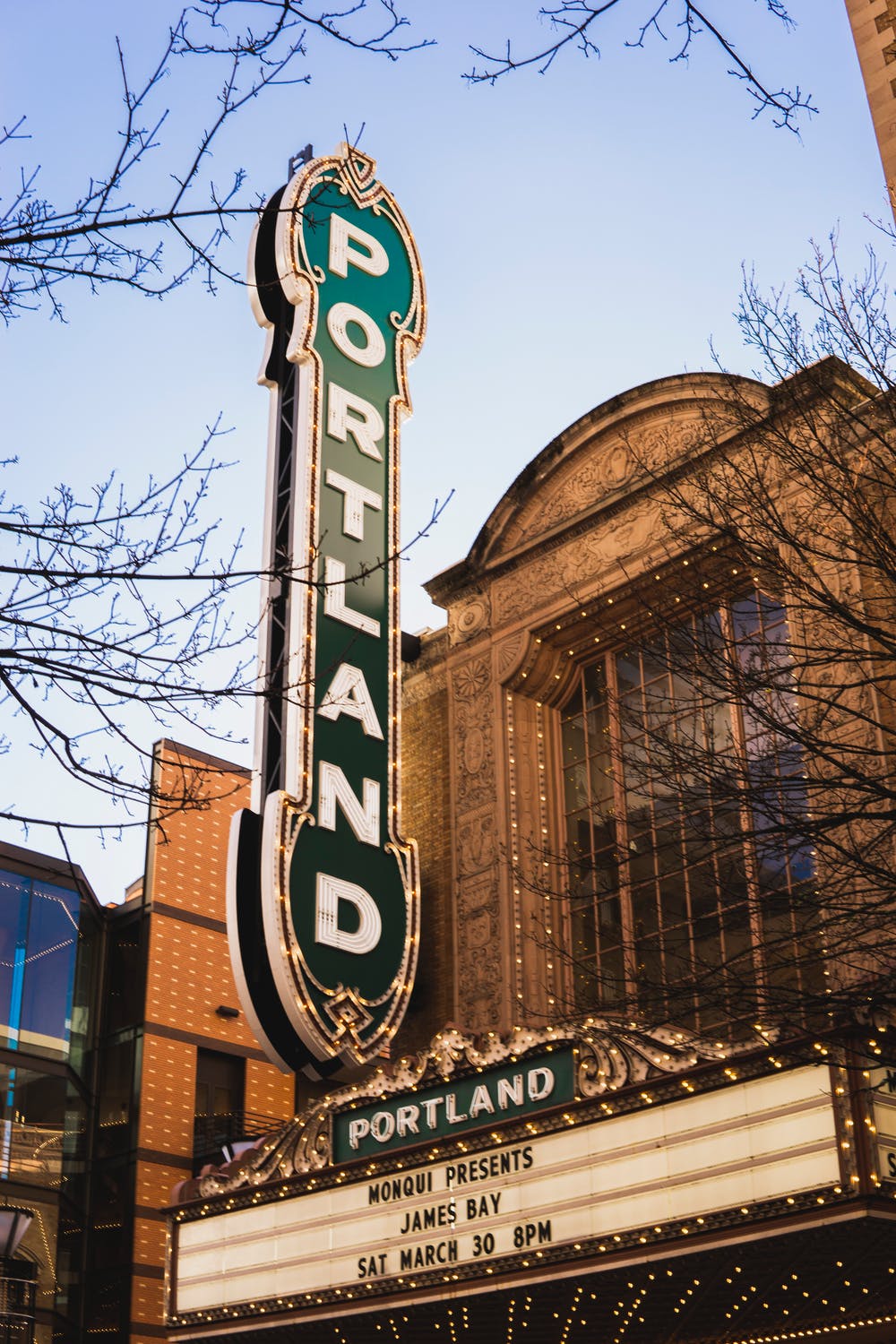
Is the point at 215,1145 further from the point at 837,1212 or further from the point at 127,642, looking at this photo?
the point at 127,642

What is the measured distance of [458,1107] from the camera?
1431 centimetres

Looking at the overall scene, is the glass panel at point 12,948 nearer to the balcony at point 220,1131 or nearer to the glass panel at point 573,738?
the balcony at point 220,1131

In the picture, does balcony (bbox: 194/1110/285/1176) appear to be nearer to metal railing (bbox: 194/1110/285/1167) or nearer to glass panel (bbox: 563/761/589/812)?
metal railing (bbox: 194/1110/285/1167)

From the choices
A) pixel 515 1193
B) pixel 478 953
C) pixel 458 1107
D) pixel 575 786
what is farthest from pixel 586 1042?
pixel 575 786

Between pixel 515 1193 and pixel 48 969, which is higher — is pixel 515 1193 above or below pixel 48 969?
below

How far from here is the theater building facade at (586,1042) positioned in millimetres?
11375

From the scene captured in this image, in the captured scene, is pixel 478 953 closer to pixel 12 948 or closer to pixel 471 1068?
pixel 471 1068

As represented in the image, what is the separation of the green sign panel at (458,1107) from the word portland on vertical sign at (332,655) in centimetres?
143

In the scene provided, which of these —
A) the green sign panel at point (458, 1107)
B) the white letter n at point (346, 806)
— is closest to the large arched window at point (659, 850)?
the green sign panel at point (458, 1107)

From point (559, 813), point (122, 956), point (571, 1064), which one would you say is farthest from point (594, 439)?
point (122, 956)

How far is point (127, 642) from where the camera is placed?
22.8 feet

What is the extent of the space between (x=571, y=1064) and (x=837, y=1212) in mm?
3027

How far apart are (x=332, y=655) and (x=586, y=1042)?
258 inches

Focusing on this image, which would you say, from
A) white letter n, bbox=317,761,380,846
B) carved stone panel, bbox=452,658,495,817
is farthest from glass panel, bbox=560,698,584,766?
white letter n, bbox=317,761,380,846
